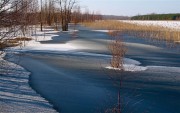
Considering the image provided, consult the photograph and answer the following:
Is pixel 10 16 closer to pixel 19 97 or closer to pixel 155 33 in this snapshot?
pixel 19 97

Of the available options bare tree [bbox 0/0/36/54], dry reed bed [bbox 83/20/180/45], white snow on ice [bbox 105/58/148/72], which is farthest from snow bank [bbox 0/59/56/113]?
dry reed bed [bbox 83/20/180/45]

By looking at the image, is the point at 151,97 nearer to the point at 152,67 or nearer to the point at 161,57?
the point at 152,67

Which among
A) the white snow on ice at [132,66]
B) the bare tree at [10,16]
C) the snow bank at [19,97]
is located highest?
the bare tree at [10,16]

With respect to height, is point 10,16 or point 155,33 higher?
point 10,16

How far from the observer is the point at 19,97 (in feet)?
29.5

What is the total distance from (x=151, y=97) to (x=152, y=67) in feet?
16.5

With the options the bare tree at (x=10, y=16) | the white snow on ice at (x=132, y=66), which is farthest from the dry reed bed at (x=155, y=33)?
the bare tree at (x=10, y=16)

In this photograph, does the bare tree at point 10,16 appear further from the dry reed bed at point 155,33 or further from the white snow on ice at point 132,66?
the dry reed bed at point 155,33

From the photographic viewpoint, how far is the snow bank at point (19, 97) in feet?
26.3

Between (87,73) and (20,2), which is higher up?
(20,2)

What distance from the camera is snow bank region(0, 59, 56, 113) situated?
803 centimetres

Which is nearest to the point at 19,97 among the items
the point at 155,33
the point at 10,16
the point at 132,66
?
the point at 10,16

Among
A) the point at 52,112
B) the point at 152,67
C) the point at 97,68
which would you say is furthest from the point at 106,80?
the point at 52,112

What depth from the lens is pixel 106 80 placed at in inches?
479
